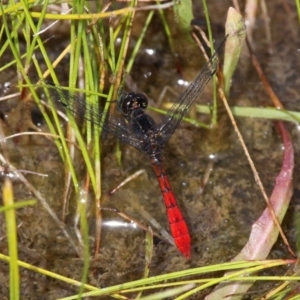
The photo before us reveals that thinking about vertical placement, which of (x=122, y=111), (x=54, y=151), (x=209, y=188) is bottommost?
(x=209, y=188)

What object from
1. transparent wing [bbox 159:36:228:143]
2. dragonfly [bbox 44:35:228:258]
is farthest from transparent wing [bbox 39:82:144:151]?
transparent wing [bbox 159:36:228:143]

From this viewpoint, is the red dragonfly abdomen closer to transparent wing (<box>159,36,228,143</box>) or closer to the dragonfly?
the dragonfly

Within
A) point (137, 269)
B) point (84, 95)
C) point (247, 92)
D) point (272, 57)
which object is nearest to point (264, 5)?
point (272, 57)

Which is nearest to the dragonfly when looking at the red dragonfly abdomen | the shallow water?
the red dragonfly abdomen

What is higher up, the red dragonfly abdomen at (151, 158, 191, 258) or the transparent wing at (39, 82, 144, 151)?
the transparent wing at (39, 82, 144, 151)

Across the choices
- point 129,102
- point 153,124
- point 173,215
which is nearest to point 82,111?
point 129,102

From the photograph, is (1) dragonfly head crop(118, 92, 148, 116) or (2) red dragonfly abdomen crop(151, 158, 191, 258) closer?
(2) red dragonfly abdomen crop(151, 158, 191, 258)

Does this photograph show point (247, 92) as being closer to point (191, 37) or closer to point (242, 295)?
point (191, 37)

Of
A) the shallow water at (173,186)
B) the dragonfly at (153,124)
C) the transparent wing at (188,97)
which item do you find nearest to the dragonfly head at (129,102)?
the dragonfly at (153,124)
